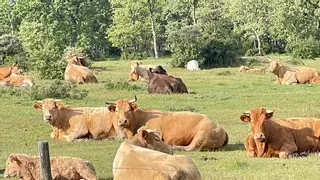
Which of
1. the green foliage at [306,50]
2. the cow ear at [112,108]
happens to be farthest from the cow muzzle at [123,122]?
the green foliage at [306,50]

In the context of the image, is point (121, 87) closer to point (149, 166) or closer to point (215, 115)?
point (215, 115)

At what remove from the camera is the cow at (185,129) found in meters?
14.5

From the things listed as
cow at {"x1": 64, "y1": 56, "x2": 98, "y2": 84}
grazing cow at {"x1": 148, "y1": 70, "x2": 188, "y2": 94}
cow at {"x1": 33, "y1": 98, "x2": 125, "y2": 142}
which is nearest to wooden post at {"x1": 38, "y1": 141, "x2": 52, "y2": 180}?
cow at {"x1": 33, "y1": 98, "x2": 125, "y2": 142}

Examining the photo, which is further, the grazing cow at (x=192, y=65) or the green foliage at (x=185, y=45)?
the green foliage at (x=185, y=45)

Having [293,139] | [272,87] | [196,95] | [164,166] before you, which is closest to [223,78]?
[272,87]

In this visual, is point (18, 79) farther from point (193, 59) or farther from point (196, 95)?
point (193, 59)

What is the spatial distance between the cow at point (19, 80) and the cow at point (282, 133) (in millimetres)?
18545

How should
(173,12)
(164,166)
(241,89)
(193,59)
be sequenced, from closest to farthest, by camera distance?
(164,166) < (241,89) < (193,59) < (173,12)

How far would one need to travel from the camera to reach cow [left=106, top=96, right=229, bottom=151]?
1453 cm

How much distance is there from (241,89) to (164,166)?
843 inches

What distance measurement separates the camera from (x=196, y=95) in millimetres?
26500

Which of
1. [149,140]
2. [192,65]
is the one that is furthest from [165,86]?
[192,65]

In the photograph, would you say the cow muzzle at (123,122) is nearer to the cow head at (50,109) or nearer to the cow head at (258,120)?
the cow head at (50,109)

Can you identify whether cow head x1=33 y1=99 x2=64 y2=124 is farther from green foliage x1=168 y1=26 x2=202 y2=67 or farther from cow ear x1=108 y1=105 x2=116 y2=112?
green foliage x1=168 y1=26 x2=202 y2=67
